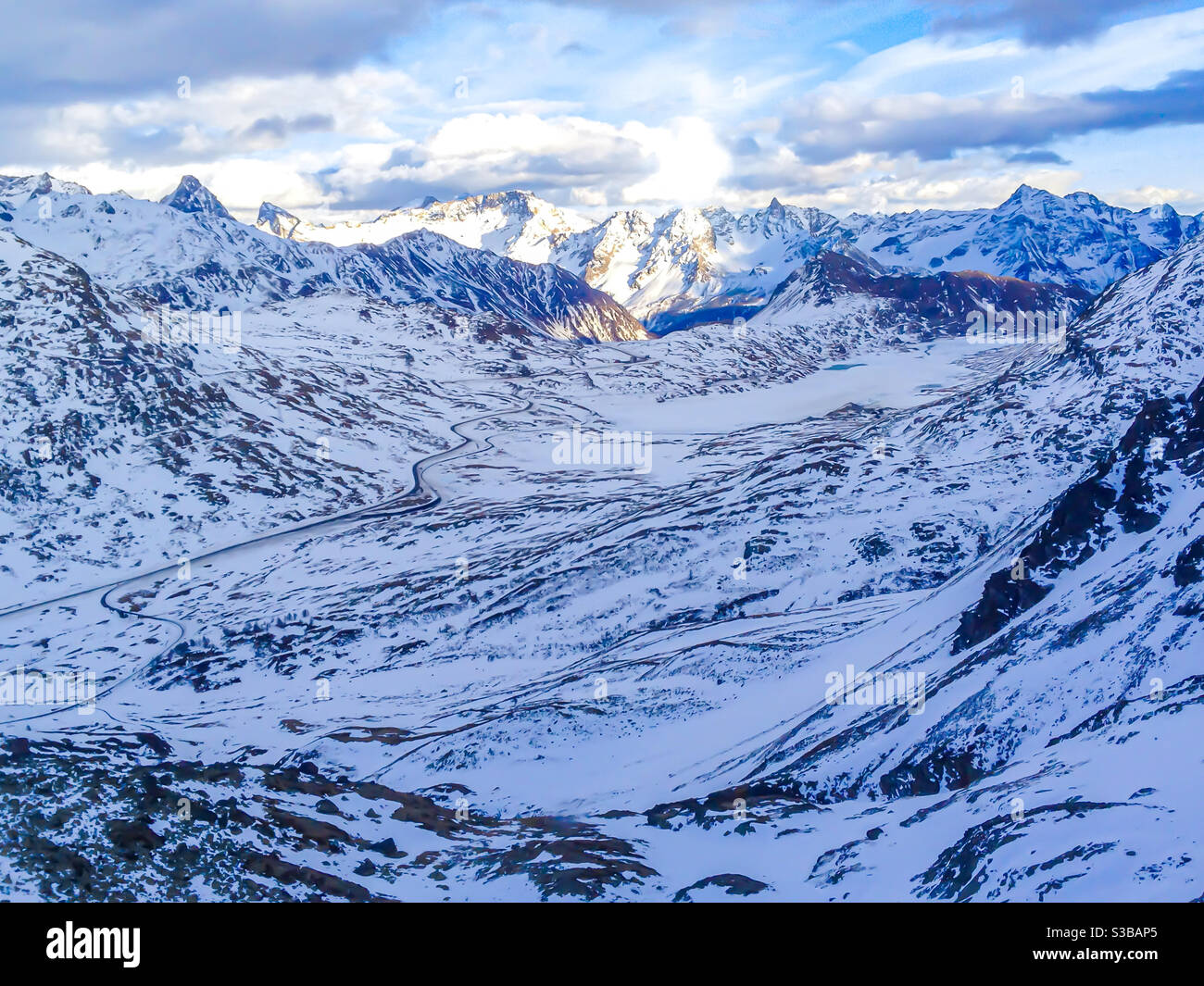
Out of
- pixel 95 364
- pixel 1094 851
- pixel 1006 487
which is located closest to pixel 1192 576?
pixel 1094 851

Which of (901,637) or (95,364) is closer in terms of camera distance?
(901,637)

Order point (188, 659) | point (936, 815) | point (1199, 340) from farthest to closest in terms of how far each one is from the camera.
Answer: point (1199, 340), point (188, 659), point (936, 815)

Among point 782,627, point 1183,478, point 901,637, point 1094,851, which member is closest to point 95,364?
point 782,627

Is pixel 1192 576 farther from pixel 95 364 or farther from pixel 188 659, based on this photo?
pixel 95 364

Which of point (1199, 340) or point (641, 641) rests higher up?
point (1199, 340)

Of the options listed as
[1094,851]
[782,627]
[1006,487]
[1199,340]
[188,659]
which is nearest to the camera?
[1094,851]

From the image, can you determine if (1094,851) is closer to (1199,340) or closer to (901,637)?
(901,637)
